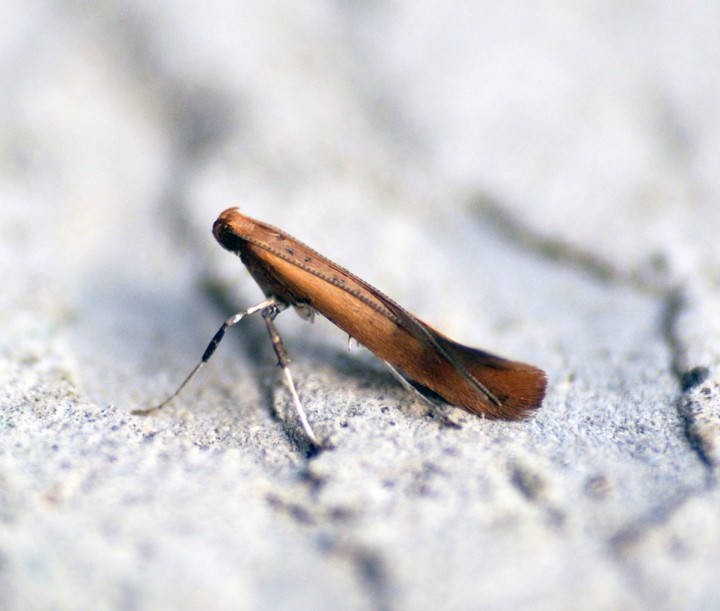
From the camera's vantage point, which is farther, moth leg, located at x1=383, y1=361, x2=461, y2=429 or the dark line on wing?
the dark line on wing

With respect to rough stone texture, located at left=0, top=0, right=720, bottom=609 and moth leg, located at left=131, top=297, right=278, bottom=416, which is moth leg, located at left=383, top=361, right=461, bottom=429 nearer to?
rough stone texture, located at left=0, top=0, right=720, bottom=609

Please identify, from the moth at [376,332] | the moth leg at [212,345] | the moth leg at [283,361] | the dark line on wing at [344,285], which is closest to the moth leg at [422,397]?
the moth at [376,332]

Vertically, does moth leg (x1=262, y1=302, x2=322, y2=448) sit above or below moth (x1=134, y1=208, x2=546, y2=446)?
below

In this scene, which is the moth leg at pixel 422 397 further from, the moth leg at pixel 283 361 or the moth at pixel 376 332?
the moth leg at pixel 283 361

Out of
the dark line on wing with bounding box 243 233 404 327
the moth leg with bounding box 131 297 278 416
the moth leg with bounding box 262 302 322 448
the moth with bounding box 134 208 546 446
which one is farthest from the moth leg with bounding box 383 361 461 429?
the moth leg with bounding box 131 297 278 416

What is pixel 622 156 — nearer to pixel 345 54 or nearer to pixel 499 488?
pixel 345 54

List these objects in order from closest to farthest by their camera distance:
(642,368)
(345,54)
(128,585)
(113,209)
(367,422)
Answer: (128,585) → (367,422) → (642,368) → (113,209) → (345,54)

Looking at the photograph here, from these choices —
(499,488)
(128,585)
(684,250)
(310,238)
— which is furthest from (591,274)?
(128,585)
